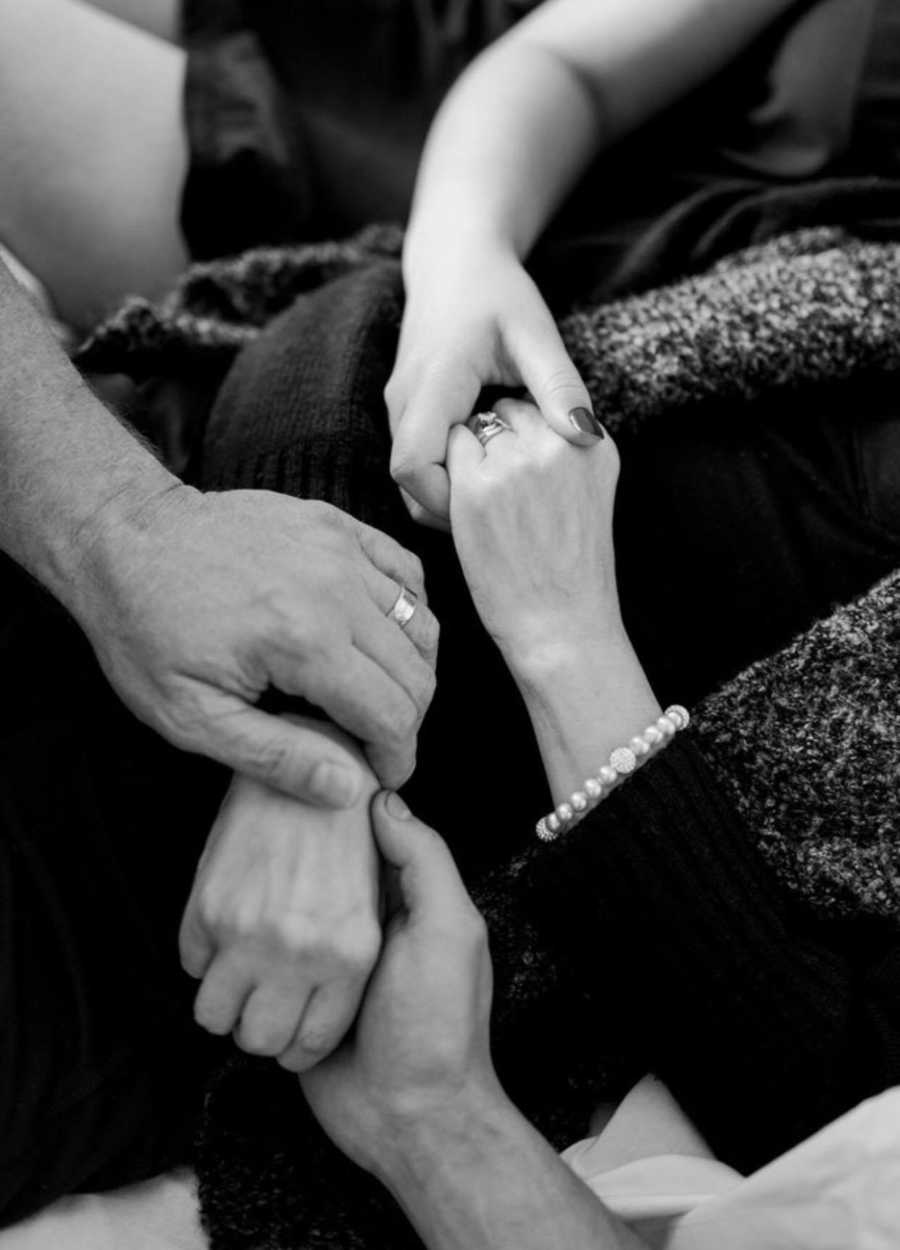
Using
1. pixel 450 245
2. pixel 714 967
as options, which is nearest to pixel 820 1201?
pixel 714 967

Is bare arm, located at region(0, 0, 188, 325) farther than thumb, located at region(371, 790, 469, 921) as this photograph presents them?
Yes

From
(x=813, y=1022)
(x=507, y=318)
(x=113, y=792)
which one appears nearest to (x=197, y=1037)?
(x=113, y=792)

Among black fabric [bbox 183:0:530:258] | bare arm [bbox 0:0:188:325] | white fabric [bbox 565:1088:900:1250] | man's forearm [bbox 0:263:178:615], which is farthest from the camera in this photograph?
black fabric [bbox 183:0:530:258]

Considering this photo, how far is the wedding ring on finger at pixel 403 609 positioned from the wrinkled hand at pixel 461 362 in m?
0.12

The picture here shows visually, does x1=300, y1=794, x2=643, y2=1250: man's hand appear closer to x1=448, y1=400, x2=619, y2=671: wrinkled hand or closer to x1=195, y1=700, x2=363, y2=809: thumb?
x1=195, y1=700, x2=363, y2=809: thumb

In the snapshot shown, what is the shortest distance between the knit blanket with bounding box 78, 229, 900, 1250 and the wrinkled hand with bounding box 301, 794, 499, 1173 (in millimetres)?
115

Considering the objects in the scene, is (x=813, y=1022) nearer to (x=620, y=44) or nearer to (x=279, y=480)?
(x=279, y=480)

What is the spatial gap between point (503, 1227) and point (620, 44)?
982mm

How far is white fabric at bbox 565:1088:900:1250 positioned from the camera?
62cm

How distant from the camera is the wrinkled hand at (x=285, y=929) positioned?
2.25ft

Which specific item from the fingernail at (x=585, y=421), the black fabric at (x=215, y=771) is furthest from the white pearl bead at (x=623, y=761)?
the fingernail at (x=585, y=421)

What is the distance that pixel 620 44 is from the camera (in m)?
1.09

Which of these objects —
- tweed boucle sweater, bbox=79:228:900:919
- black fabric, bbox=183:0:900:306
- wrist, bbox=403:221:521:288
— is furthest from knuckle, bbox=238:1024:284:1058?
black fabric, bbox=183:0:900:306

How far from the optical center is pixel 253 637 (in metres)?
0.69
